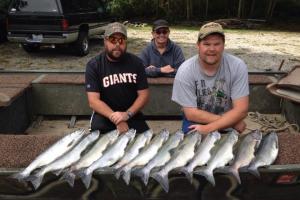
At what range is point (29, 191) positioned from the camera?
10.8 ft

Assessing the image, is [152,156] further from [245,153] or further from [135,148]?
[245,153]

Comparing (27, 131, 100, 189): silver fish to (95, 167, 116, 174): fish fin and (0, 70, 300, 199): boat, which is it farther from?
(95, 167, 116, 174): fish fin

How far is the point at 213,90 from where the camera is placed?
437 centimetres

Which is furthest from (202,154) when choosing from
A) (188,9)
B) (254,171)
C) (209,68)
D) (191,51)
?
(188,9)

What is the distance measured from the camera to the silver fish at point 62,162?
3.13 metres

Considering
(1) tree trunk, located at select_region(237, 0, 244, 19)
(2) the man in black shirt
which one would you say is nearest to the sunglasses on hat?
(2) the man in black shirt

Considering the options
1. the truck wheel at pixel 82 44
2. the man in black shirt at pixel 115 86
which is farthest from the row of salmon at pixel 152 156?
the truck wheel at pixel 82 44

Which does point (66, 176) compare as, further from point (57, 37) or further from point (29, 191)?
point (57, 37)

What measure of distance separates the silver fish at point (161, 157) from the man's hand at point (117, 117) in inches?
44.7

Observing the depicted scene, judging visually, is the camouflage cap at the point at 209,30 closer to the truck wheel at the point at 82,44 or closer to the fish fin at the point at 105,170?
the fish fin at the point at 105,170

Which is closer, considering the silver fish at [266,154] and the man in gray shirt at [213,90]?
the silver fish at [266,154]

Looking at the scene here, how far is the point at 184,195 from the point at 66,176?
87 centimetres

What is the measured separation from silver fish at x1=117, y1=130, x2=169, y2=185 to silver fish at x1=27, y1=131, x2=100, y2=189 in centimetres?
43

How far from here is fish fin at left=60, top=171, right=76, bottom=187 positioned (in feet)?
10.2
